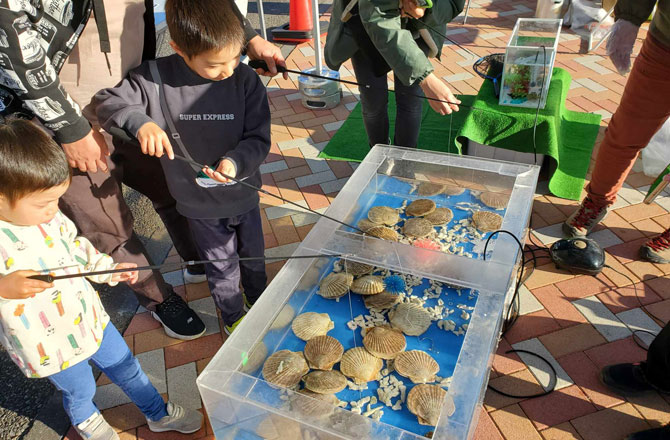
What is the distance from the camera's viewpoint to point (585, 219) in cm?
232

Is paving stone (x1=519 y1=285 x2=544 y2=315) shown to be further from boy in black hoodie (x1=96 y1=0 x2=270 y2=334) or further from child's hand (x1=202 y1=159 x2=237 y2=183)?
child's hand (x1=202 y1=159 x2=237 y2=183)

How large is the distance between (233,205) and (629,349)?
1603 mm

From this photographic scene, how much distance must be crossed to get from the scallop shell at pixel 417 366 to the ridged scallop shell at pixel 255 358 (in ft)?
1.33

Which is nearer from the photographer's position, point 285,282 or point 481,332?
point 481,332

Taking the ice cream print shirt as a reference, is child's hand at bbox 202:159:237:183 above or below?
above

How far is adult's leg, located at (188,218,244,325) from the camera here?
5.47 feet

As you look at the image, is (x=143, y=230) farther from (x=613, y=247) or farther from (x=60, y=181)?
(x=613, y=247)

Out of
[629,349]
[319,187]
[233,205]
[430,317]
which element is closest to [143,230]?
[319,187]

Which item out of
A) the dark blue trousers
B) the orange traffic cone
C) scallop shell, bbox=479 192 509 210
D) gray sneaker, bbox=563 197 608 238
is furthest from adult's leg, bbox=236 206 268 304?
the orange traffic cone

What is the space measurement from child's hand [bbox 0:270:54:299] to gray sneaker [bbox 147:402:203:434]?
0.74m

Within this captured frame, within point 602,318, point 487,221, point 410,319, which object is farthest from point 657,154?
point 410,319

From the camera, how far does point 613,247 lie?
229 cm

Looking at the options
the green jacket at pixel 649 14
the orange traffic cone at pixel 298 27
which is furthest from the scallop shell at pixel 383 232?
the orange traffic cone at pixel 298 27

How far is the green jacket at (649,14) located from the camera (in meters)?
1.69
